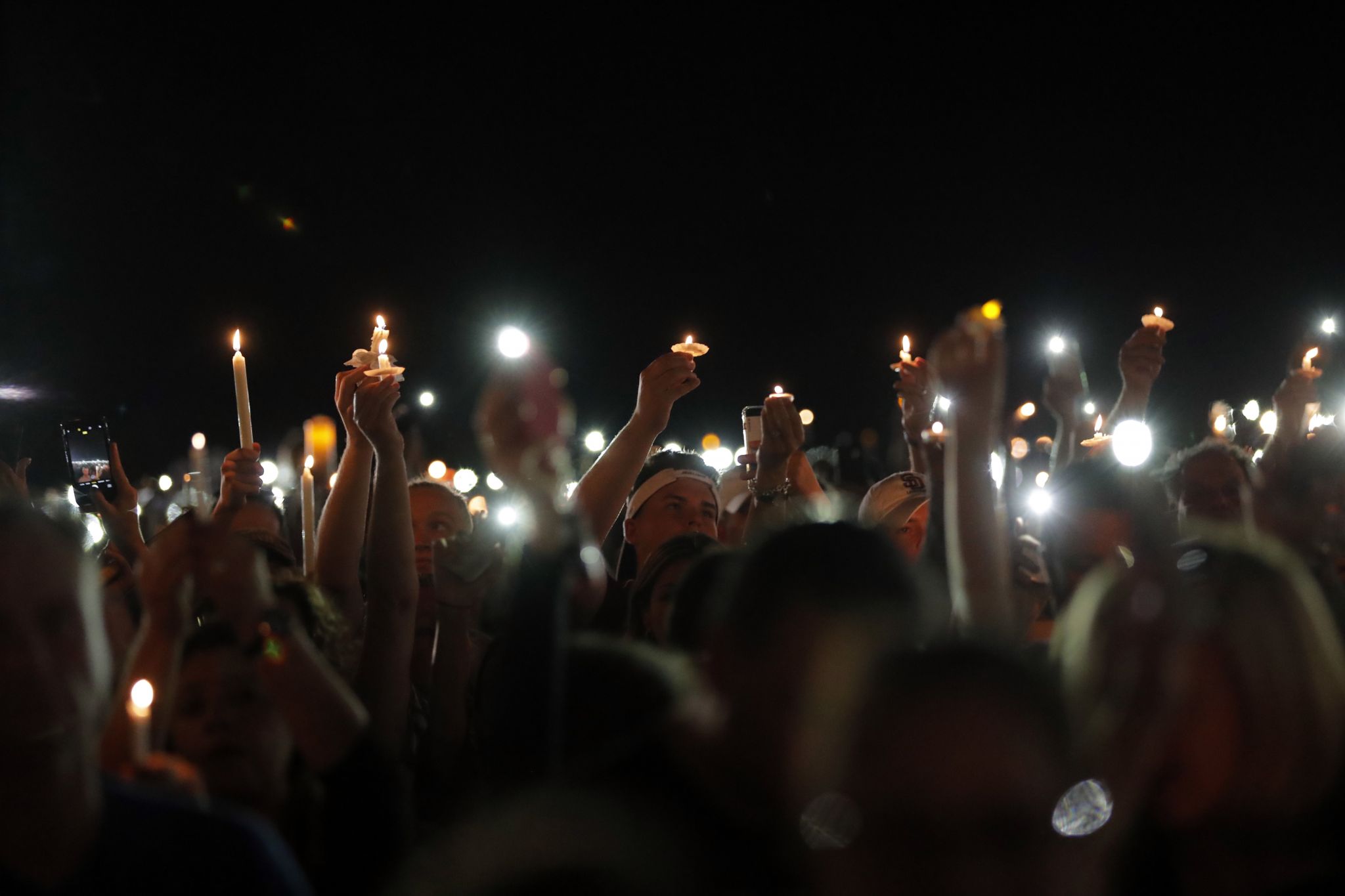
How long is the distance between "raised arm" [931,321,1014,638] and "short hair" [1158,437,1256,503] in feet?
6.66

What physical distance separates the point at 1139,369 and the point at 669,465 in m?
2.63

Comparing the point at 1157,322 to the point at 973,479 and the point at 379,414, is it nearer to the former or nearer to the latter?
the point at 973,479

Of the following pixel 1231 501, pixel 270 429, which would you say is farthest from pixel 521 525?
pixel 270 429

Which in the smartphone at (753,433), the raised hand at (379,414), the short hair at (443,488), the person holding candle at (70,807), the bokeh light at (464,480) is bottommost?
the person holding candle at (70,807)

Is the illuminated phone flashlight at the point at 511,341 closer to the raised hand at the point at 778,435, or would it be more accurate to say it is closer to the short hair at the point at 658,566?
the short hair at the point at 658,566

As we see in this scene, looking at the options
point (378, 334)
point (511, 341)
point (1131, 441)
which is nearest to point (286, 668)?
point (511, 341)

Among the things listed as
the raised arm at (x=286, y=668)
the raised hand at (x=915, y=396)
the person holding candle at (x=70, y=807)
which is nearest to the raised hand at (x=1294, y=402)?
the raised hand at (x=915, y=396)

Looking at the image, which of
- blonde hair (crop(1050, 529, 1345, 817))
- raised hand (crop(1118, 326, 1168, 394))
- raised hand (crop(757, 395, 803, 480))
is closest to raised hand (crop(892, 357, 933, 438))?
raised hand (crop(1118, 326, 1168, 394))

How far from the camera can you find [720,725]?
6.63 ft

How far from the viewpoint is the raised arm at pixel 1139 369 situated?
5.73 m

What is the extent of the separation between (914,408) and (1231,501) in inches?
70.4

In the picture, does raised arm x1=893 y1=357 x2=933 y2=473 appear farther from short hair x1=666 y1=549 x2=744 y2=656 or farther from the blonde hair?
the blonde hair

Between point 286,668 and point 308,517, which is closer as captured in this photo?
point 286,668

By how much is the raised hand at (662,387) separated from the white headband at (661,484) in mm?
563
